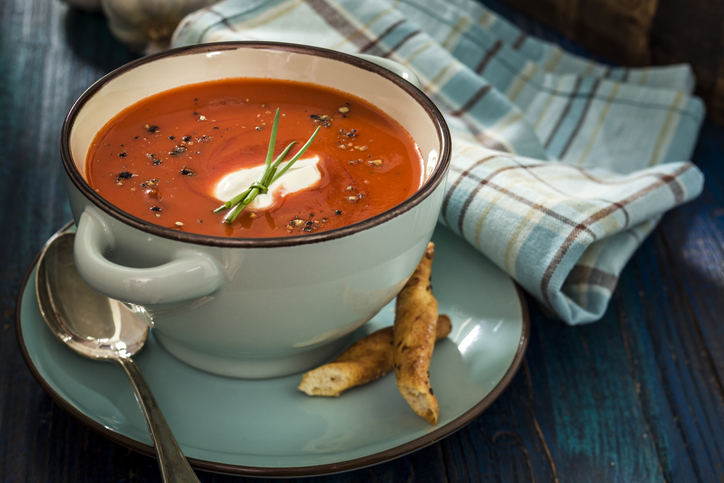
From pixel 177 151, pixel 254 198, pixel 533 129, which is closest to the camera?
pixel 254 198

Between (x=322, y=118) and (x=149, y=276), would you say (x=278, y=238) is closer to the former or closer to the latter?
(x=149, y=276)

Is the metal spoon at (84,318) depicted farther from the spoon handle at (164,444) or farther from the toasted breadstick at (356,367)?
the toasted breadstick at (356,367)

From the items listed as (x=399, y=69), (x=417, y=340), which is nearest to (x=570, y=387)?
(x=417, y=340)

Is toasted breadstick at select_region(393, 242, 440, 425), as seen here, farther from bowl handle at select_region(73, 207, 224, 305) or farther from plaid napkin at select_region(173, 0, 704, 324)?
bowl handle at select_region(73, 207, 224, 305)

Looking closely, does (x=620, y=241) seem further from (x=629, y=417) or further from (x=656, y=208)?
(x=629, y=417)

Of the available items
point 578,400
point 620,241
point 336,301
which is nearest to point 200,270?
point 336,301

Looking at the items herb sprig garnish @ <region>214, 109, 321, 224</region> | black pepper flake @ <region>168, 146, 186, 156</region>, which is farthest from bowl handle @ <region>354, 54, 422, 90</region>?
black pepper flake @ <region>168, 146, 186, 156</region>
